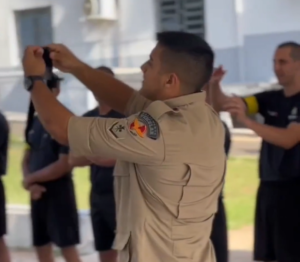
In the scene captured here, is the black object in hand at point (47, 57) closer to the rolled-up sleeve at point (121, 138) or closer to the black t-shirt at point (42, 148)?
the rolled-up sleeve at point (121, 138)

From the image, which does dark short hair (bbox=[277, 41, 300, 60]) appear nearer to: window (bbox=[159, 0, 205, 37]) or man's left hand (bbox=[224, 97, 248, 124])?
man's left hand (bbox=[224, 97, 248, 124])

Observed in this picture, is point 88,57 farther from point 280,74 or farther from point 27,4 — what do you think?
point 280,74

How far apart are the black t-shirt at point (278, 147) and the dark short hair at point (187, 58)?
48.9 inches

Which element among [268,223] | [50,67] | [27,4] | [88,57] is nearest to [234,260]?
[268,223]

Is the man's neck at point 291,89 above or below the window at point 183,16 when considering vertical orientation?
below

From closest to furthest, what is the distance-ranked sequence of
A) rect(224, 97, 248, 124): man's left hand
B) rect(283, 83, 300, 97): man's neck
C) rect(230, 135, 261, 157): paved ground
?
rect(224, 97, 248, 124): man's left hand < rect(283, 83, 300, 97): man's neck < rect(230, 135, 261, 157): paved ground

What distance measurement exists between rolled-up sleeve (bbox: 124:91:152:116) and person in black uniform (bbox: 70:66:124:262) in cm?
114

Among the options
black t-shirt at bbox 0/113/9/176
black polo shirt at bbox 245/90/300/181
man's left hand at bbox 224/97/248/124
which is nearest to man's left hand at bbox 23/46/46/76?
man's left hand at bbox 224/97/248/124

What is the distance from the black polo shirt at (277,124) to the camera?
8.96 feet

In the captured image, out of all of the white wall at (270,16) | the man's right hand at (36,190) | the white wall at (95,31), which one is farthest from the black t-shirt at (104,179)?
the white wall at (95,31)

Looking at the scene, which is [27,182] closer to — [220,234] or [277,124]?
[220,234]

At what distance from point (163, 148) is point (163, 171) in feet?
0.23

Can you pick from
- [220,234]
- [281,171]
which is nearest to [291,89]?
[281,171]

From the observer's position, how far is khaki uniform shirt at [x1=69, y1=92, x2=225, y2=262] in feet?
4.89
